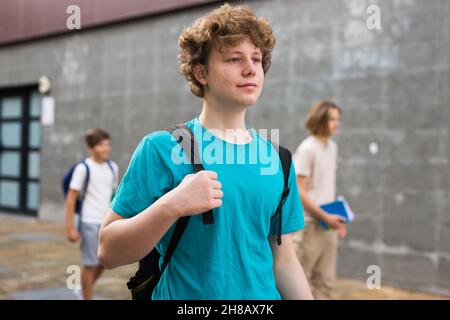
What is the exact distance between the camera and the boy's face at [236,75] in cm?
180

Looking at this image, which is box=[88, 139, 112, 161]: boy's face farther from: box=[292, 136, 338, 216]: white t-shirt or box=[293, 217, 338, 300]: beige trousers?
box=[293, 217, 338, 300]: beige trousers

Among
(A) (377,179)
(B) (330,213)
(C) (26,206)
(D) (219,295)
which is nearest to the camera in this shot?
(D) (219,295)

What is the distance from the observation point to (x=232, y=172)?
1751mm

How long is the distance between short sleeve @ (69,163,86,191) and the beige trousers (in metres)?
2.00

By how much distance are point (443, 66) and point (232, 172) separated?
5.21 meters

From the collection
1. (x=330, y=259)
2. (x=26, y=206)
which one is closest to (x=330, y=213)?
(x=330, y=259)

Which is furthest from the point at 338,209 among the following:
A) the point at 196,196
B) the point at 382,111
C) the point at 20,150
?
the point at 20,150

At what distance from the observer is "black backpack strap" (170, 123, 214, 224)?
1.69 meters

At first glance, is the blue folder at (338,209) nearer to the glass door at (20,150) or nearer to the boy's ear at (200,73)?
the boy's ear at (200,73)

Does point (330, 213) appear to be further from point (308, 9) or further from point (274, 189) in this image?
point (308, 9)

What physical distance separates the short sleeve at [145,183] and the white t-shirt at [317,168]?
3.14 m

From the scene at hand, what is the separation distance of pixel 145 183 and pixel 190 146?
0.17 meters

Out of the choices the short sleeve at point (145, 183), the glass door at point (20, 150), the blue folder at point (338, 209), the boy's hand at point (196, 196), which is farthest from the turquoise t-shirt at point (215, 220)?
the glass door at point (20, 150)

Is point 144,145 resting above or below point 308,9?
below
